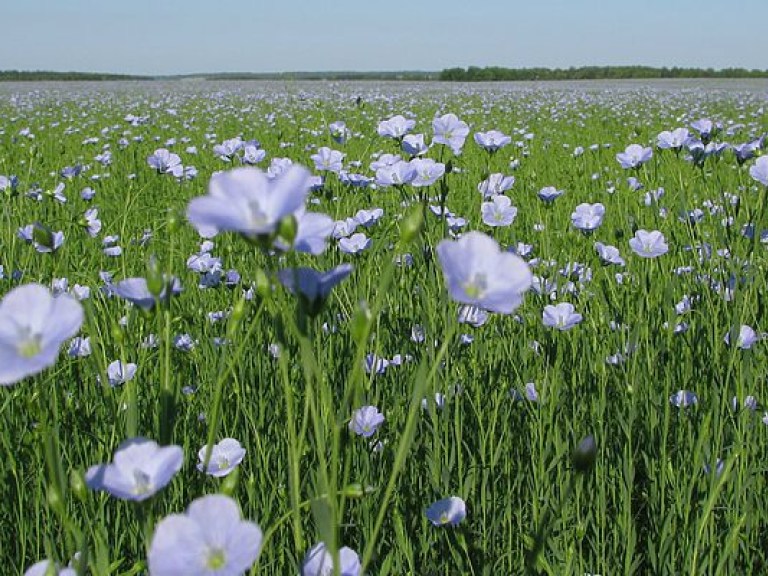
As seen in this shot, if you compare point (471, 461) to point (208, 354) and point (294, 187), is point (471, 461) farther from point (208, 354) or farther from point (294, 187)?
point (294, 187)

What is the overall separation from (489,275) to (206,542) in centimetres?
37

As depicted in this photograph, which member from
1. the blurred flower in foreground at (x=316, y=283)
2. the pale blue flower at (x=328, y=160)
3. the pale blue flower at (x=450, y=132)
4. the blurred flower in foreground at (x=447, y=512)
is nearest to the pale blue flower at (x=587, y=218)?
the pale blue flower at (x=450, y=132)

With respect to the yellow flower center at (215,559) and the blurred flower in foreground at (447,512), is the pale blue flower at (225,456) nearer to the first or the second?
the blurred flower in foreground at (447,512)

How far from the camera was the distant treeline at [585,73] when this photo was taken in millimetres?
36938

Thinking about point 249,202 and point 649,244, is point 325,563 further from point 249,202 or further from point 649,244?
point 649,244

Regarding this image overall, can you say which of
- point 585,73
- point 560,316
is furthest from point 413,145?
point 585,73

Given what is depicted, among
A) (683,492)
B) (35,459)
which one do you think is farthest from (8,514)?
(683,492)

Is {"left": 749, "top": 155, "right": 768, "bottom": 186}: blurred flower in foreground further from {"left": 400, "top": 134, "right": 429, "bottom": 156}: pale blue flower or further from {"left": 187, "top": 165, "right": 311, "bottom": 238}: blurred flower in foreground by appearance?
{"left": 187, "top": 165, "right": 311, "bottom": 238}: blurred flower in foreground

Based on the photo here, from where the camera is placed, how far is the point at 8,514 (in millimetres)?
1508

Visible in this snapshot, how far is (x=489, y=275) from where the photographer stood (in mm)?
793

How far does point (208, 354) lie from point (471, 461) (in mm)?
693

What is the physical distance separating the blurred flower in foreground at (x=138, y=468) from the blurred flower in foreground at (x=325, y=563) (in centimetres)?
17

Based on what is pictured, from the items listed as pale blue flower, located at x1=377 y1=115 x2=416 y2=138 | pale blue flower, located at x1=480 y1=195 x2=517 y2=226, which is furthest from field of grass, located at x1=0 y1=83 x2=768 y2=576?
pale blue flower, located at x1=377 y1=115 x2=416 y2=138

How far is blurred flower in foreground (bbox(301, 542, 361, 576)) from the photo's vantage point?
32.1 inches
